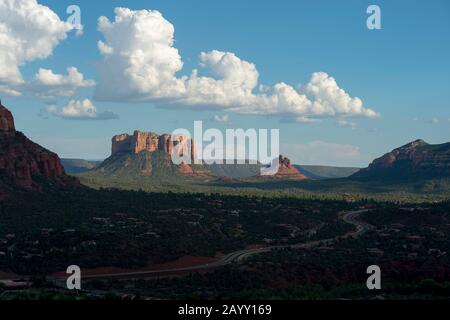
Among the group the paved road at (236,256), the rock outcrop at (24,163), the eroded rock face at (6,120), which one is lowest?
the paved road at (236,256)

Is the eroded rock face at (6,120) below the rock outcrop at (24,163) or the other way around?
the other way around

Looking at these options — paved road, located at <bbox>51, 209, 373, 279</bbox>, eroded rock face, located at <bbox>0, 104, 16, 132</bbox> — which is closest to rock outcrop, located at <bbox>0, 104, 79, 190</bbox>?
eroded rock face, located at <bbox>0, 104, 16, 132</bbox>

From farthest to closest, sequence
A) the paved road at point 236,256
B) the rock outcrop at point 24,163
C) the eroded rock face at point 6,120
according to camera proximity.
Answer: the eroded rock face at point 6,120, the rock outcrop at point 24,163, the paved road at point 236,256

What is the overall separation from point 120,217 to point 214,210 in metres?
28.7

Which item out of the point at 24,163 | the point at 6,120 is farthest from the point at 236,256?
the point at 6,120

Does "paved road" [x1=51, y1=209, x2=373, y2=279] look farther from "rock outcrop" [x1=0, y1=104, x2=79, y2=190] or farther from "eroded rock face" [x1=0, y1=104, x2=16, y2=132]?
"eroded rock face" [x1=0, y1=104, x2=16, y2=132]

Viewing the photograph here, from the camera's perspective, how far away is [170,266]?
3300 inches

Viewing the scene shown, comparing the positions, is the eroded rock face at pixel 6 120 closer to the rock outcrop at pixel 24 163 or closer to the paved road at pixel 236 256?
the rock outcrop at pixel 24 163

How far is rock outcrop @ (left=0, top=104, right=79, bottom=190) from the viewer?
13288 cm

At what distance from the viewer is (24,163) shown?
136875mm

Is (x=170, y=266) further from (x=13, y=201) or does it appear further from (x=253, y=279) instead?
(x=13, y=201)

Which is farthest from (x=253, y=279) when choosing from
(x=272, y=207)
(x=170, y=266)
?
(x=272, y=207)

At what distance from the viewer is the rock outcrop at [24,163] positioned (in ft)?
436

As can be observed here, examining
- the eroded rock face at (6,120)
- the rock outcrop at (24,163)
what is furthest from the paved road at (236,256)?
the eroded rock face at (6,120)
